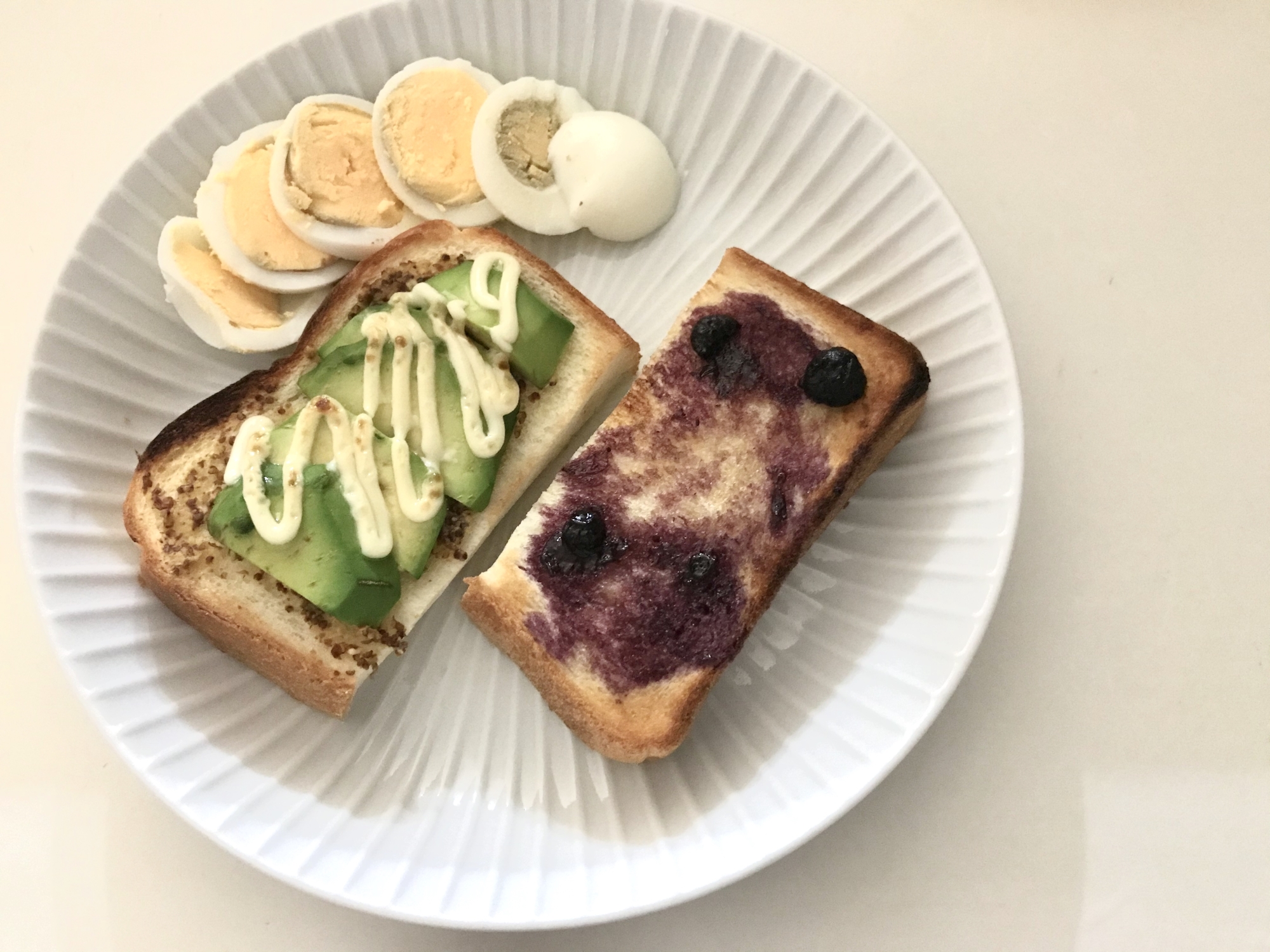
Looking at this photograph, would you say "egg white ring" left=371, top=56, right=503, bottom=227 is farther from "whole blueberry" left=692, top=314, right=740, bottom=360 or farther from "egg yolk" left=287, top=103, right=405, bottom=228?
"whole blueberry" left=692, top=314, right=740, bottom=360

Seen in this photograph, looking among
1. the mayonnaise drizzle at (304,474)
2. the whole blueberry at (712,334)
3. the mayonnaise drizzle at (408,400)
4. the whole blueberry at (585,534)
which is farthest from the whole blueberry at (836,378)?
the mayonnaise drizzle at (304,474)

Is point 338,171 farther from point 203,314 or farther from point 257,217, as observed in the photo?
point 203,314

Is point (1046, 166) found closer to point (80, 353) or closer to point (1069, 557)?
point (1069, 557)

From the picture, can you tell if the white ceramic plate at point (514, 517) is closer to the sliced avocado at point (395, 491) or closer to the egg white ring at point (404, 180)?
the egg white ring at point (404, 180)

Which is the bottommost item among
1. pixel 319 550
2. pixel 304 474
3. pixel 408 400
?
pixel 319 550

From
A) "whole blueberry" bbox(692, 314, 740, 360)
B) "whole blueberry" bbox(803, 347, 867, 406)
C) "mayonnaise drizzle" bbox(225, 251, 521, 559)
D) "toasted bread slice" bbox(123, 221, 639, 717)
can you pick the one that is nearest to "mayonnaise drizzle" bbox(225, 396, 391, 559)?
"mayonnaise drizzle" bbox(225, 251, 521, 559)

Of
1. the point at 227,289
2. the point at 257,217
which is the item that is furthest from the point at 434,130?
the point at 227,289
